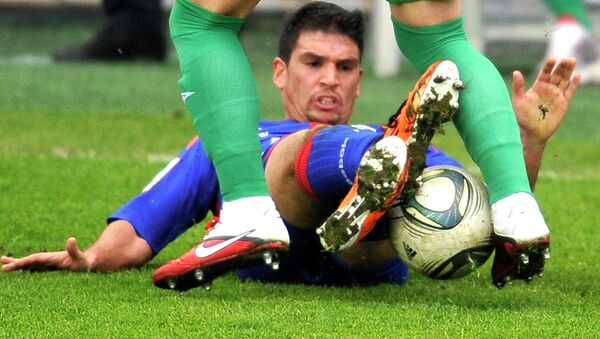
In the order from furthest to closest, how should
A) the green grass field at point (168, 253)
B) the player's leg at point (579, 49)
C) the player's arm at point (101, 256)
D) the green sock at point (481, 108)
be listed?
the player's leg at point (579, 49) → the player's arm at point (101, 256) → the green sock at point (481, 108) → the green grass field at point (168, 253)

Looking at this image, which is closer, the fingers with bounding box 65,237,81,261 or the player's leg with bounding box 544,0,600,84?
the fingers with bounding box 65,237,81,261

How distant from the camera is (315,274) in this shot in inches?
160

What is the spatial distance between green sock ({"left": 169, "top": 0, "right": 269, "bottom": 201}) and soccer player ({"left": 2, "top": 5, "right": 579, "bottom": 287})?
0.30 meters

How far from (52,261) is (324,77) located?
107cm

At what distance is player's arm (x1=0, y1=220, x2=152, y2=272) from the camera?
13.3 ft

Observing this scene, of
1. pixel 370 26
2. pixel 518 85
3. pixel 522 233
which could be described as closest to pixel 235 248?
pixel 522 233

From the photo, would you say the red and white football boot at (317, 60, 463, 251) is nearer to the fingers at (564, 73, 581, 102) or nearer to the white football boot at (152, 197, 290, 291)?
the white football boot at (152, 197, 290, 291)

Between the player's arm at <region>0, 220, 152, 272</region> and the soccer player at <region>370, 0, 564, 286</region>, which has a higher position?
the soccer player at <region>370, 0, 564, 286</region>

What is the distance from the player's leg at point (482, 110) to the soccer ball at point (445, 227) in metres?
A: 0.13

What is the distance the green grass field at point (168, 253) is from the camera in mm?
3227

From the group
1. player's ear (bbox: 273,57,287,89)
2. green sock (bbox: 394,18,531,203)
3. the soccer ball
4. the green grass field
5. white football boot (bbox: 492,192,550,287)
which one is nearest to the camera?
the green grass field

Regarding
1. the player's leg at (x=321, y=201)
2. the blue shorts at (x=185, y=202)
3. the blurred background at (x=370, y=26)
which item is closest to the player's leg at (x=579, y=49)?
the blurred background at (x=370, y=26)

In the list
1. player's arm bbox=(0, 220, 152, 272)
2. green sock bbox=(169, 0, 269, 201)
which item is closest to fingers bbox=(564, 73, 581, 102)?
green sock bbox=(169, 0, 269, 201)

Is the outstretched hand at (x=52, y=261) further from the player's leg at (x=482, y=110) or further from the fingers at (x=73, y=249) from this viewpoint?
the player's leg at (x=482, y=110)
